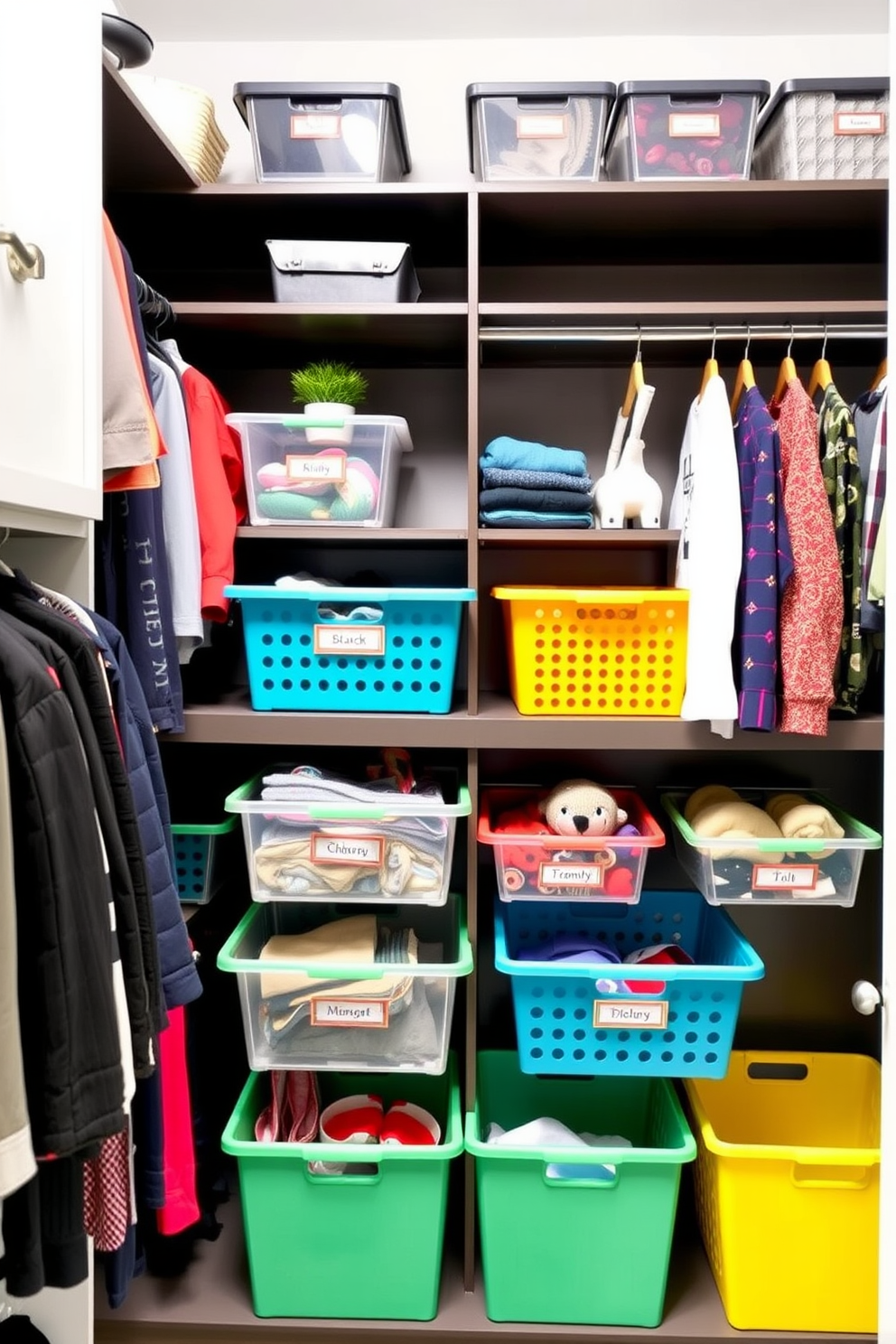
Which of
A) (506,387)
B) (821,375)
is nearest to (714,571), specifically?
(821,375)

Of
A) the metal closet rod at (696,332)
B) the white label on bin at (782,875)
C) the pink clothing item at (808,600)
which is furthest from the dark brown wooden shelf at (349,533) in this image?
the white label on bin at (782,875)

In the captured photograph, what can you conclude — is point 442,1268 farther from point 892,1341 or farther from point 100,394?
point 100,394

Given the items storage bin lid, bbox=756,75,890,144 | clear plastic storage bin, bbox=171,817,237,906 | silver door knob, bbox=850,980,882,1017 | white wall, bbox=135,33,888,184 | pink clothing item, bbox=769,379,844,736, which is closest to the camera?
silver door knob, bbox=850,980,882,1017

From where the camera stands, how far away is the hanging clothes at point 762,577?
1613 millimetres

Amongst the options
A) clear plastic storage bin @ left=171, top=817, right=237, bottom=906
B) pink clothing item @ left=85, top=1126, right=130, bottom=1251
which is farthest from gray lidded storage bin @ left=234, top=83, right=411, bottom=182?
pink clothing item @ left=85, top=1126, right=130, bottom=1251

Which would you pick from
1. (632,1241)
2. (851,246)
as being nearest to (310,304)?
(851,246)

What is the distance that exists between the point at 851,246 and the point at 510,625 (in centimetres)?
115

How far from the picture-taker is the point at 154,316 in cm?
169

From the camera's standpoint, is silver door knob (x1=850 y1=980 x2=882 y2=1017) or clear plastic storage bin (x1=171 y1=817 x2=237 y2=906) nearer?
silver door knob (x1=850 y1=980 x2=882 y2=1017)

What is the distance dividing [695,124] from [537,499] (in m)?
0.80

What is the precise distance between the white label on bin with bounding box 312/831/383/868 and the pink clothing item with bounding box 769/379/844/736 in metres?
0.77

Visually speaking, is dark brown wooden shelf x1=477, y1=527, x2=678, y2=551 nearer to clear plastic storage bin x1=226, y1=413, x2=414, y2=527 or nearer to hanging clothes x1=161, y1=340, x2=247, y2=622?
clear plastic storage bin x1=226, y1=413, x2=414, y2=527

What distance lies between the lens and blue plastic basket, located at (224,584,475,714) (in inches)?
68.1

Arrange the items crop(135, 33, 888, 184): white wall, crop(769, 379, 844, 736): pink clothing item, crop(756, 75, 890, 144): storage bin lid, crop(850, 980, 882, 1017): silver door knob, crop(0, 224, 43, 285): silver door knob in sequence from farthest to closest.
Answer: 1. crop(135, 33, 888, 184): white wall
2. crop(756, 75, 890, 144): storage bin lid
3. crop(769, 379, 844, 736): pink clothing item
4. crop(850, 980, 882, 1017): silver door knob
5. crop(0, 224, 43, 285): silver door knob
